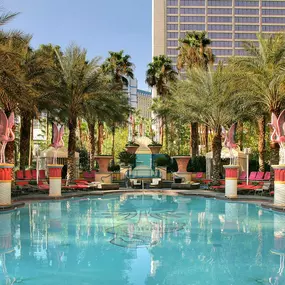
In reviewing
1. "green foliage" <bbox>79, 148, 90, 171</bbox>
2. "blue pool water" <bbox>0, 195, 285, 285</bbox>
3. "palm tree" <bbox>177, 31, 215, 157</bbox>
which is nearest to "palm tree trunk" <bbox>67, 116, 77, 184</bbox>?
"blue pool water" <bbox>0, 195, 285, 285</bbox>

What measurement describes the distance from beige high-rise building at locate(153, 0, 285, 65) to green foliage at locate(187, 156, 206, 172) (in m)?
76.5

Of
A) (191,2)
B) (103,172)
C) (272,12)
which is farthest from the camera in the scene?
(272,12)

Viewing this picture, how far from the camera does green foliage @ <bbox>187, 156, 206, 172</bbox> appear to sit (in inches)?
1286

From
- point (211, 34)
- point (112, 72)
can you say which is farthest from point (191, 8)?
point (112, 72)

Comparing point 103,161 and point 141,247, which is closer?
point 141,247

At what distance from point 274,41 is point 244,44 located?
1755mm

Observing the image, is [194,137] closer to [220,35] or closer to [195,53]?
[195,53]

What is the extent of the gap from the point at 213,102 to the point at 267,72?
4.55 meters

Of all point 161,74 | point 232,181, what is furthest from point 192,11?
point 232,181

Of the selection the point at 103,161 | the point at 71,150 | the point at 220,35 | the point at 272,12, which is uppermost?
the point at 272,12

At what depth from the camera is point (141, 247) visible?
905cm

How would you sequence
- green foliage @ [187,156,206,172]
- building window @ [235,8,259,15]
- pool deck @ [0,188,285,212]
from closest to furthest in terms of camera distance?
pool deck @ [0,188,285,212], green foliage @ [187,156,206,172], building window @ [235,8,259,15]

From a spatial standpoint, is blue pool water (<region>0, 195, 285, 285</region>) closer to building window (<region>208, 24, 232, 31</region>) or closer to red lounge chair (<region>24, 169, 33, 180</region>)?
red lounge chair (<region>24, 169, 33, 180</region>)

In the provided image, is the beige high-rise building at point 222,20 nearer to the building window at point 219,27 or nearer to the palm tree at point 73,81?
the building window at point 219,27
